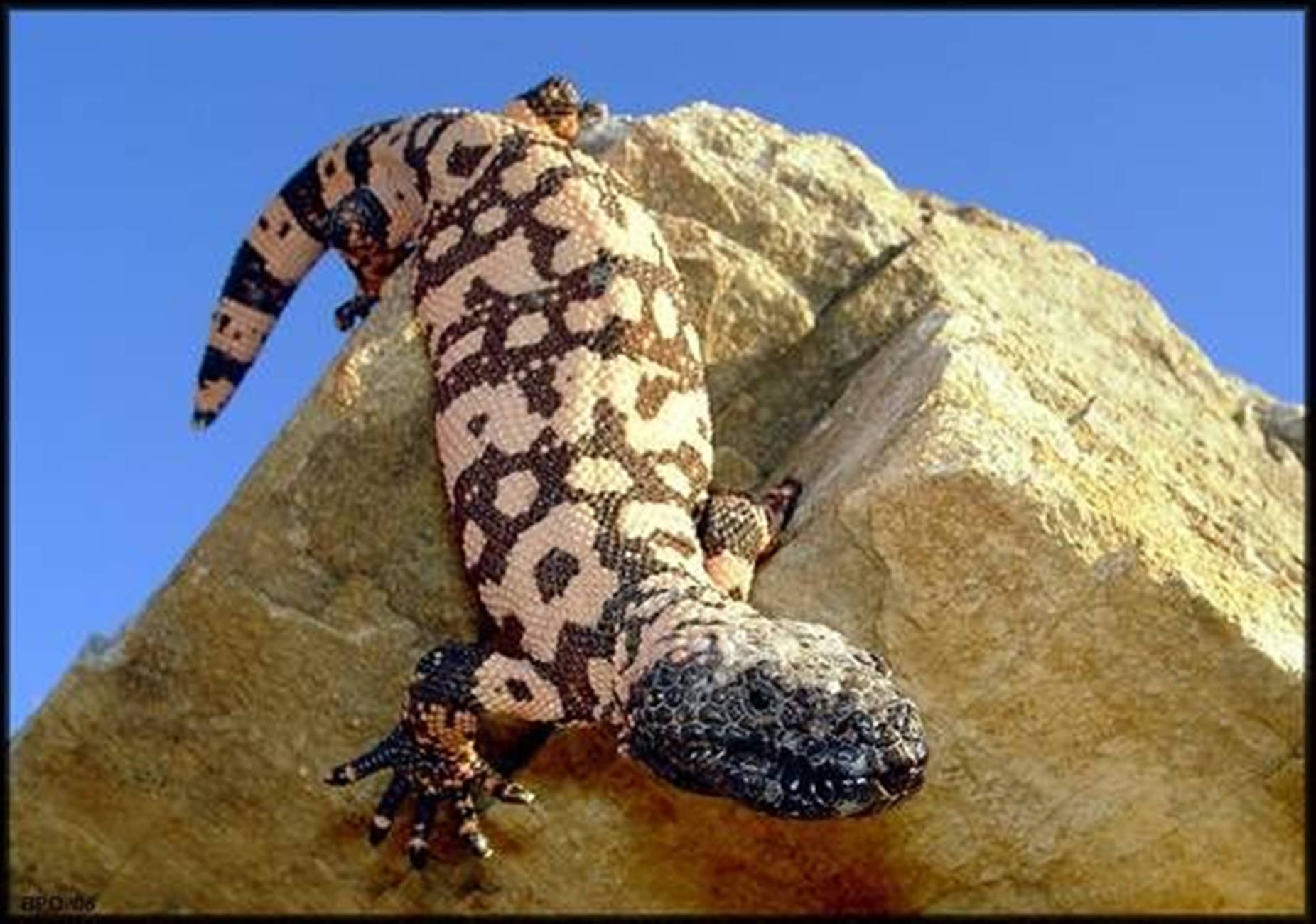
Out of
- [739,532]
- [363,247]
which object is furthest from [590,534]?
[363,247]

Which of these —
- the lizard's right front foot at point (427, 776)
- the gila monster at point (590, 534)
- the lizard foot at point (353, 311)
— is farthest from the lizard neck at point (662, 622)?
the lizard foot at point (353, 311)

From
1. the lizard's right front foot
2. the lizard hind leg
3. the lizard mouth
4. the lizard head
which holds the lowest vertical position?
the lizard's right front foot

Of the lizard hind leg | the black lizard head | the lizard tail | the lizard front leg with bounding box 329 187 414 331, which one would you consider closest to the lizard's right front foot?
the black lizard head

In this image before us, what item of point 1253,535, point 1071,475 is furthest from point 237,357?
point 1253,535

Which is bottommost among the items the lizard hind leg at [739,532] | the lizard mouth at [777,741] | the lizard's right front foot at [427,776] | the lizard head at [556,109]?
the lizard's right front foot at [427,776]

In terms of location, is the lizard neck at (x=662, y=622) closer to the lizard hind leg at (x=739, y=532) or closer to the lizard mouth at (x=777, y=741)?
the lizard mouth at (x=777, y=741)

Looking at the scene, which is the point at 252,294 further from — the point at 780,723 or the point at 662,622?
the point at 780,723

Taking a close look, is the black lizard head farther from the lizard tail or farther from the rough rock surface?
the lizard tail
